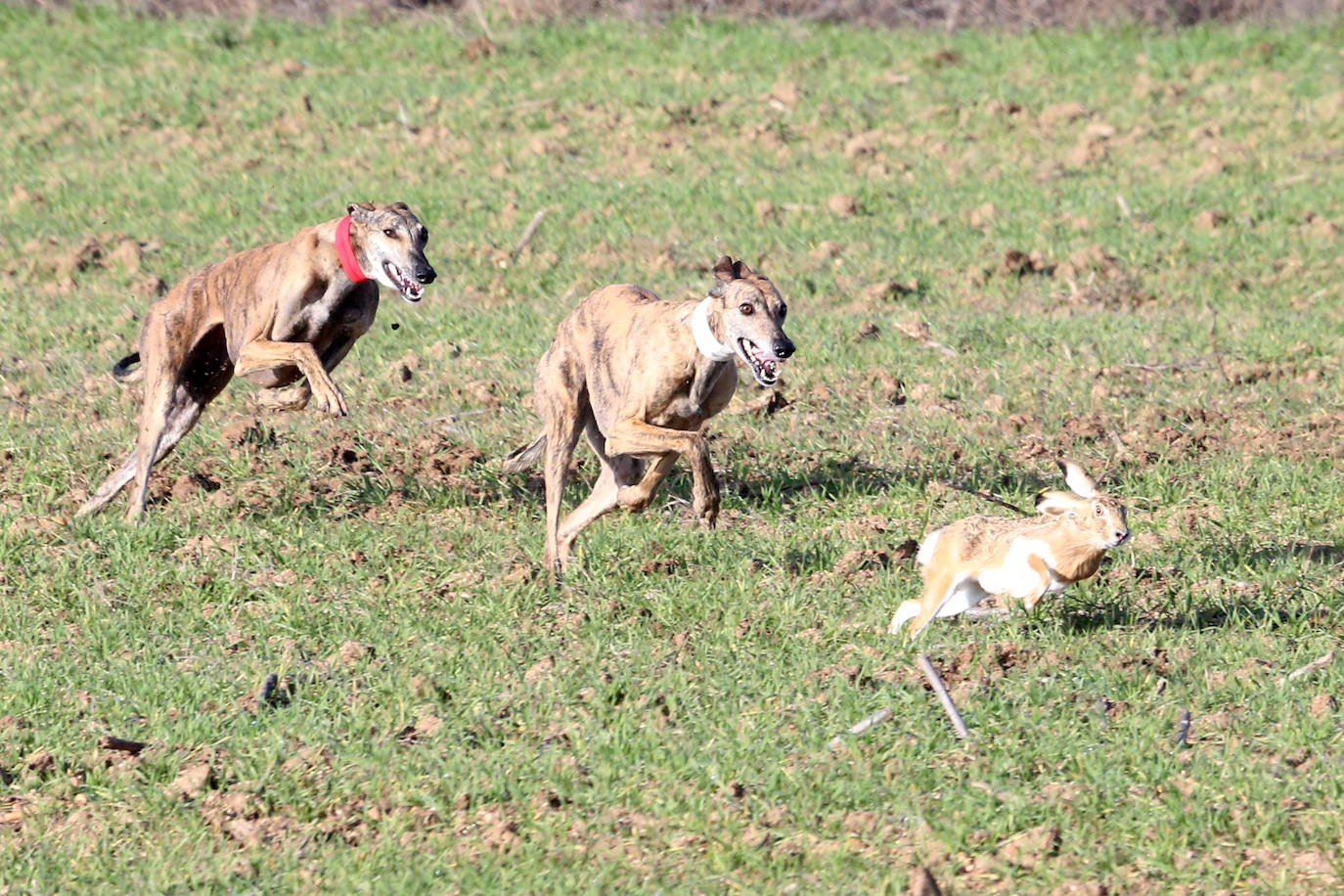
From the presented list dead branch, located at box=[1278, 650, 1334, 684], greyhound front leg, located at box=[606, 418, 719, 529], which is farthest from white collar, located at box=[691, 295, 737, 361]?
dead branch, located at box=[1278, 650, 1334, 684]

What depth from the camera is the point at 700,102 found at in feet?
59.2

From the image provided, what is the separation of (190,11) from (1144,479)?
1471cm

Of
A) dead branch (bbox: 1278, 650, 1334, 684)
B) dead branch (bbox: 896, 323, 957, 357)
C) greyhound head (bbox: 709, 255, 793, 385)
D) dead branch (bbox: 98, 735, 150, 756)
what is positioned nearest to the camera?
dead branch (bbox: 98, 735, 150, 756)

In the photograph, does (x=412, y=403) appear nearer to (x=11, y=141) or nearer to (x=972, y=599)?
(x=972, y=599)

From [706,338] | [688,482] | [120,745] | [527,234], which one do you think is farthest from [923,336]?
[120,745]

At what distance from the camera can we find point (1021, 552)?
717 centimetres

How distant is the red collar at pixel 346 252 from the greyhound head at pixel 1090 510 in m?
3.68

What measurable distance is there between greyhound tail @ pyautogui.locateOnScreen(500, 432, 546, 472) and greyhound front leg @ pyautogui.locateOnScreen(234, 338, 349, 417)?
0.97m

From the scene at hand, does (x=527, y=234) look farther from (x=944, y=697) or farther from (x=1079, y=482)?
(x=944, y=697)

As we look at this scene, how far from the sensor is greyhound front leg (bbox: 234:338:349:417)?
870 cm

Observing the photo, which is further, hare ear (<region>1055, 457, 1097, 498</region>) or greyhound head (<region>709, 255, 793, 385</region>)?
greyhound head (<region>709, 255, 793, 385</region>)

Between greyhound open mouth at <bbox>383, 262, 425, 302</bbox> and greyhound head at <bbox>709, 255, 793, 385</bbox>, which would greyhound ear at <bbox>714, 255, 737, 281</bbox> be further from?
greyhound open mouth at <bbox>383, 262, 425, 302</bbox>

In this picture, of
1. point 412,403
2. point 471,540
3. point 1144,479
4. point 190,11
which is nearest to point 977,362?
point 1144,479

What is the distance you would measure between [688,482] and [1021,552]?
3.17 m
